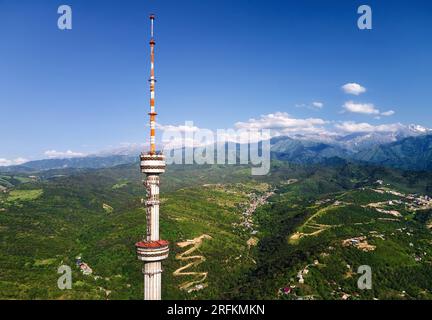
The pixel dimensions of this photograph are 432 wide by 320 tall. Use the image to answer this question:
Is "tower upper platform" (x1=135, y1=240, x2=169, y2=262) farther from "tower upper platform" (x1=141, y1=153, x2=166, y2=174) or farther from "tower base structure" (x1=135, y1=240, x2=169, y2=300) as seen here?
"tower upper platform" (x1=141, y1=153, x2=166, y2=174)

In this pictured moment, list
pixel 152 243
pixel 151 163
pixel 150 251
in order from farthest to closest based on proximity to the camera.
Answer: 1. pixel 151 163
2. pixel 152 243
3. pixel 150 251

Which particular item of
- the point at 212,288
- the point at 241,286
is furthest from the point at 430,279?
the point at 212,288

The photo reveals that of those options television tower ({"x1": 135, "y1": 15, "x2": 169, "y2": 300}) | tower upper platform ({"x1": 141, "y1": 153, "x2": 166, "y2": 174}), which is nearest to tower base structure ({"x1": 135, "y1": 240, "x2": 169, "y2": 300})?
television tower ({"x1": 135, "y1": 15, "x2": 169, "y2": 300})

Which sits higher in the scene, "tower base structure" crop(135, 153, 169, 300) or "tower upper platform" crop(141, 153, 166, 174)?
"tower upper platform" crop(141, 153, 166, 174)

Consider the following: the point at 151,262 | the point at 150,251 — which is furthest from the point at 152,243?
the point at 151,262

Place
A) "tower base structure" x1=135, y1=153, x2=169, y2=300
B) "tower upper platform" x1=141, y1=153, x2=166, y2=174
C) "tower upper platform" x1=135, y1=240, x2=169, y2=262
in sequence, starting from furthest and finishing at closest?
"tower upper platform" x1=141, y1=153, x2=166, y2=174
"tower base structure" x1=135, y1=153, x2=169, y2=300
"tower upper platform" x1=135, y1=240, x2=169, y2=262

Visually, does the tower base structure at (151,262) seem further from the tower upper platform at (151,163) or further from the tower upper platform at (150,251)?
the tower upper platform at (151,163)

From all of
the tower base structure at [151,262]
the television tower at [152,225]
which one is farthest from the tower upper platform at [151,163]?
the tower base structure at [151,262]

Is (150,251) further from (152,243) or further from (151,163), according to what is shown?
(151,163)

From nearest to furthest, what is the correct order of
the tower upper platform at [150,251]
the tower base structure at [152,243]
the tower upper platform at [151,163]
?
the tower upper platform at [150,251] → the tower base structure at [152,243] → the tower upper platform at [151,163]
